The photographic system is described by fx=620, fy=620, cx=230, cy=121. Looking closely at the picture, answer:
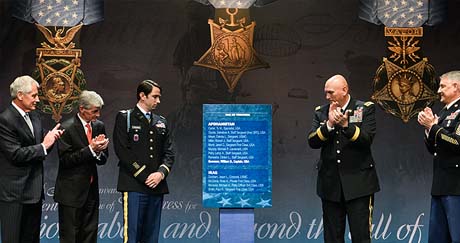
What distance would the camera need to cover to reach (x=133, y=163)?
17.5 feet

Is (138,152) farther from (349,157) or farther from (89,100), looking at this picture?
(349,157)

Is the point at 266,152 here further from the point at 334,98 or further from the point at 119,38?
the point at 119,38

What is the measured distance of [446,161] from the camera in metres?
5.05

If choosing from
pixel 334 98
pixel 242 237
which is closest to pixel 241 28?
pixel 334 98

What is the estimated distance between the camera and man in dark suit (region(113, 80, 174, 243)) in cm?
530

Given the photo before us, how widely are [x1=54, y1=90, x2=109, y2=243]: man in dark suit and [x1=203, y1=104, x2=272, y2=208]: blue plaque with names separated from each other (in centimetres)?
94

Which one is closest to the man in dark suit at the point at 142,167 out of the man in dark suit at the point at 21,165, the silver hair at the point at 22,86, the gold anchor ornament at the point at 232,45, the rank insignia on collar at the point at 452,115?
the man in dark suit at the point at 21,165

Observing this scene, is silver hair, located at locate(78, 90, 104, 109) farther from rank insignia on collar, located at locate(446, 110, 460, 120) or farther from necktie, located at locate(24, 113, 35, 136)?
rank insignia on collar, located at locate(446, 110, 460, 120)

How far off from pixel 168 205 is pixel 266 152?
167 cm

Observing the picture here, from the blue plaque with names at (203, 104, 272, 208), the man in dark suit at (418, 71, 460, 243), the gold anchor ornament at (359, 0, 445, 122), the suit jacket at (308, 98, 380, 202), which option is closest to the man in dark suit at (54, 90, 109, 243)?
the blue plaque with names at (203, 104, 272, 208)

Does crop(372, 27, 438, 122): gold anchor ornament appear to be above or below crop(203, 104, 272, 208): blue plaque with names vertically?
above

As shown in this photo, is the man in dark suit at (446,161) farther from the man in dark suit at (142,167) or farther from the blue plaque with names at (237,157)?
the man in dark suit at (142,167)

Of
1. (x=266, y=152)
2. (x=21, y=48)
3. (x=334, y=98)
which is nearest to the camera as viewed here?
(x=334, y=98)

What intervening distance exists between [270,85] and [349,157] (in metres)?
1.75
